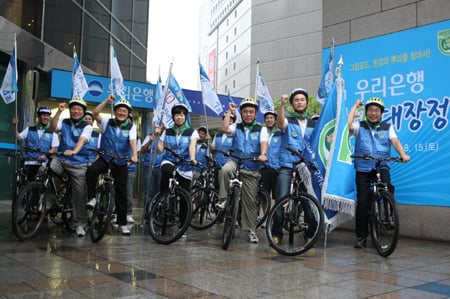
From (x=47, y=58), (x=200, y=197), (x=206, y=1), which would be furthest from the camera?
(x=206, y=1)

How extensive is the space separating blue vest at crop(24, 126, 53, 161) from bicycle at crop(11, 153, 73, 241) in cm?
119

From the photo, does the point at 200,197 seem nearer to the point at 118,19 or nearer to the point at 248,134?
the point at 248,134

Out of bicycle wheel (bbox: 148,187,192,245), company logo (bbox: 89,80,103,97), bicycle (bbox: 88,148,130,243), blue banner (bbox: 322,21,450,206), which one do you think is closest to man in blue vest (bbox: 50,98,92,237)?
bicycle (bbox: 88,148,130,243)

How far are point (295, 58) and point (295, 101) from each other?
62153 mm

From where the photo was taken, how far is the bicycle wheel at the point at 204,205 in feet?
27.2

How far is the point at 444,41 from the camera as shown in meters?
7.47

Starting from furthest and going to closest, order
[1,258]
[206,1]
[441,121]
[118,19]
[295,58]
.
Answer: [206,1] < [295,58] < [118,19] < [441,121] < [1,258]

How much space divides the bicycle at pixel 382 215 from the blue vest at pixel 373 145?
154 millimetres

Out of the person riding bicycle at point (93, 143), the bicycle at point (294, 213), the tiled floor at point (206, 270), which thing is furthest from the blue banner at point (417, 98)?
the person riding bicycle at point (93, 143)

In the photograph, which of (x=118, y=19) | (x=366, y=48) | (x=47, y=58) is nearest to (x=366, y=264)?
(x=366, y=48)

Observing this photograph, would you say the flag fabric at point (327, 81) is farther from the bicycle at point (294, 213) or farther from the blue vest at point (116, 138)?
the blue vest at point (116, 138)

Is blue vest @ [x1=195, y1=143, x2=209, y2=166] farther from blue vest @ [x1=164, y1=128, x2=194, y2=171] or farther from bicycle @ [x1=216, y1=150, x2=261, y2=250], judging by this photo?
bicycle @ [x1=216, y1=150, x2=261, y2=250]

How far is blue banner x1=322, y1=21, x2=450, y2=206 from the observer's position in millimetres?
7355

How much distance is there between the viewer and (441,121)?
7340 mm
